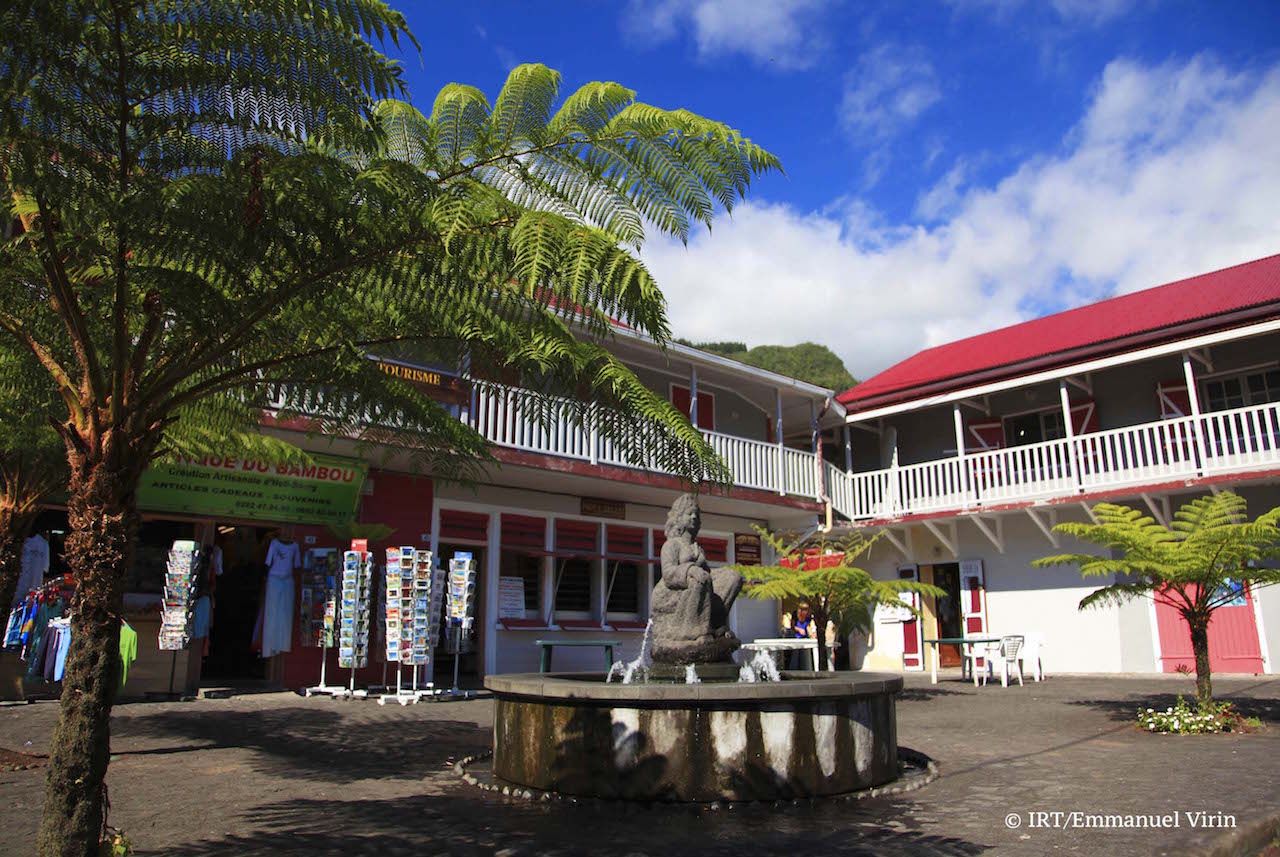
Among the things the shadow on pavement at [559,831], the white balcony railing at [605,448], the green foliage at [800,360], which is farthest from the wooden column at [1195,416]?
Answer: the green foliage at [800,360]

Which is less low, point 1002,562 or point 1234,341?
point 1234,341

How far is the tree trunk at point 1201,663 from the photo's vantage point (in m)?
8.46

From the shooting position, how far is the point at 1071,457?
52.5 ft

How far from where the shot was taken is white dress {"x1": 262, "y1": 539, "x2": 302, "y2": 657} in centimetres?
1123

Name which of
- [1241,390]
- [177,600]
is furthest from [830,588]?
[1241,390]

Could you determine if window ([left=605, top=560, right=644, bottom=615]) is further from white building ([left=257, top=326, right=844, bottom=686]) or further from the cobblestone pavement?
the cobblestone pavement

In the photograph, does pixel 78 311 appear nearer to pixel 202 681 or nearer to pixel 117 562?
pixel 117 562

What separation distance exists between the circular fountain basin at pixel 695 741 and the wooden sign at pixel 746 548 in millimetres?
12170

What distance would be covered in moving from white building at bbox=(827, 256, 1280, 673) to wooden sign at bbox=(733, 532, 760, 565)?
6.40 ft

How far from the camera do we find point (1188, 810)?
4.88 metres

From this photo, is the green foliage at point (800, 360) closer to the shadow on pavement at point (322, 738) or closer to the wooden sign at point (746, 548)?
the wooden sign at point (746, 548)

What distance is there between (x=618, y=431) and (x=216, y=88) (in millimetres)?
2845

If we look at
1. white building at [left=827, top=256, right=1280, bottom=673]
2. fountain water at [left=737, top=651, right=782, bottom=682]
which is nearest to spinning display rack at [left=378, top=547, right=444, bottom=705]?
fountain water at [left=737, top=651, right=782, bottom=682]

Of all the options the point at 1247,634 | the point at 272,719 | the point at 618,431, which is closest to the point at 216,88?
the point at 618,431
